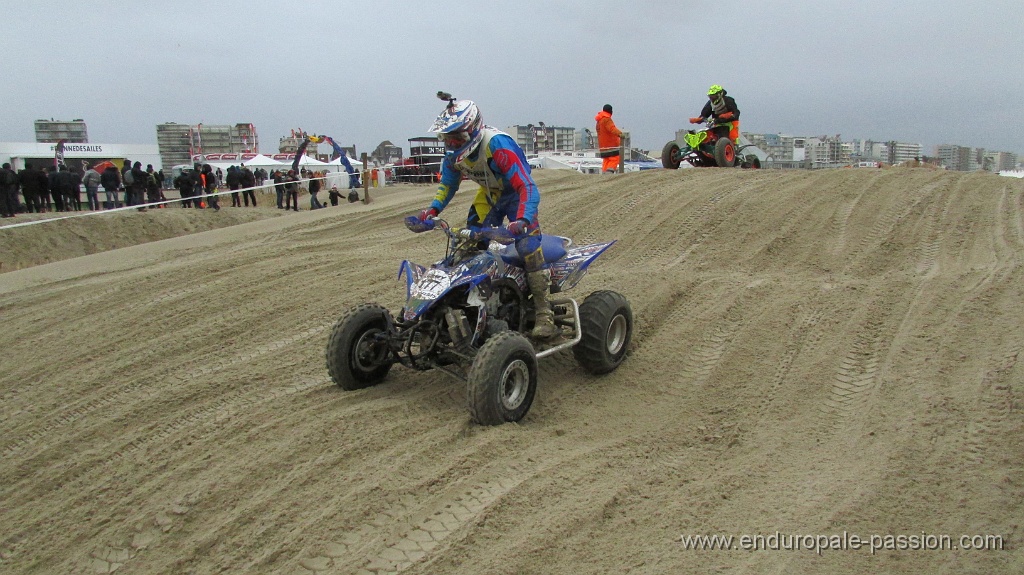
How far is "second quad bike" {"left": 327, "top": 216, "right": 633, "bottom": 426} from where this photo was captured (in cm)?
393

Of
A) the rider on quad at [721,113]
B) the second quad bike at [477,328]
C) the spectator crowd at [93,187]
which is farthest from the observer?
the spectator crowd at [93,187]

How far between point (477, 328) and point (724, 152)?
9.60 m

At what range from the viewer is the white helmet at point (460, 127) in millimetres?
4312

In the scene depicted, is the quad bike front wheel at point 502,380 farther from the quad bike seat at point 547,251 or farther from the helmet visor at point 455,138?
the helmet visor at point 455,138

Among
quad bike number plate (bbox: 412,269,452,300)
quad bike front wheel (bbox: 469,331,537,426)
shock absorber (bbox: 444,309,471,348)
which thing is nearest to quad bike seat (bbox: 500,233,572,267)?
quad bike number plate (bbox: 412,269,452,300)

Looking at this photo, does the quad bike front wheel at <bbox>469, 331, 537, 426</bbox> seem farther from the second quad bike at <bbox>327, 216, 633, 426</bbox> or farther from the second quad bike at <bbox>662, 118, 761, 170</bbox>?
the second quad bike at <bbox>662, 118, 761, 170</bbox>

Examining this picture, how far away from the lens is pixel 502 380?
3.88m

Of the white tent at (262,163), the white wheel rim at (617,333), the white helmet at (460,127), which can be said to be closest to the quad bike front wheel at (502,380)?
the white wheel rim at (617,333)

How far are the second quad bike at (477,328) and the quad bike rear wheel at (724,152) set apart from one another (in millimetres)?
8357

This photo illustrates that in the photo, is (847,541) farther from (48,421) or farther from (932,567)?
(48,421)

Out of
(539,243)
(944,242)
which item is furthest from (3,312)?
(944,242)

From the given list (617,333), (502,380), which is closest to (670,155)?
(617,333)

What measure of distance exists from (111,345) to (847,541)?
6013 millimetres

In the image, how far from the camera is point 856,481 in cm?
331
